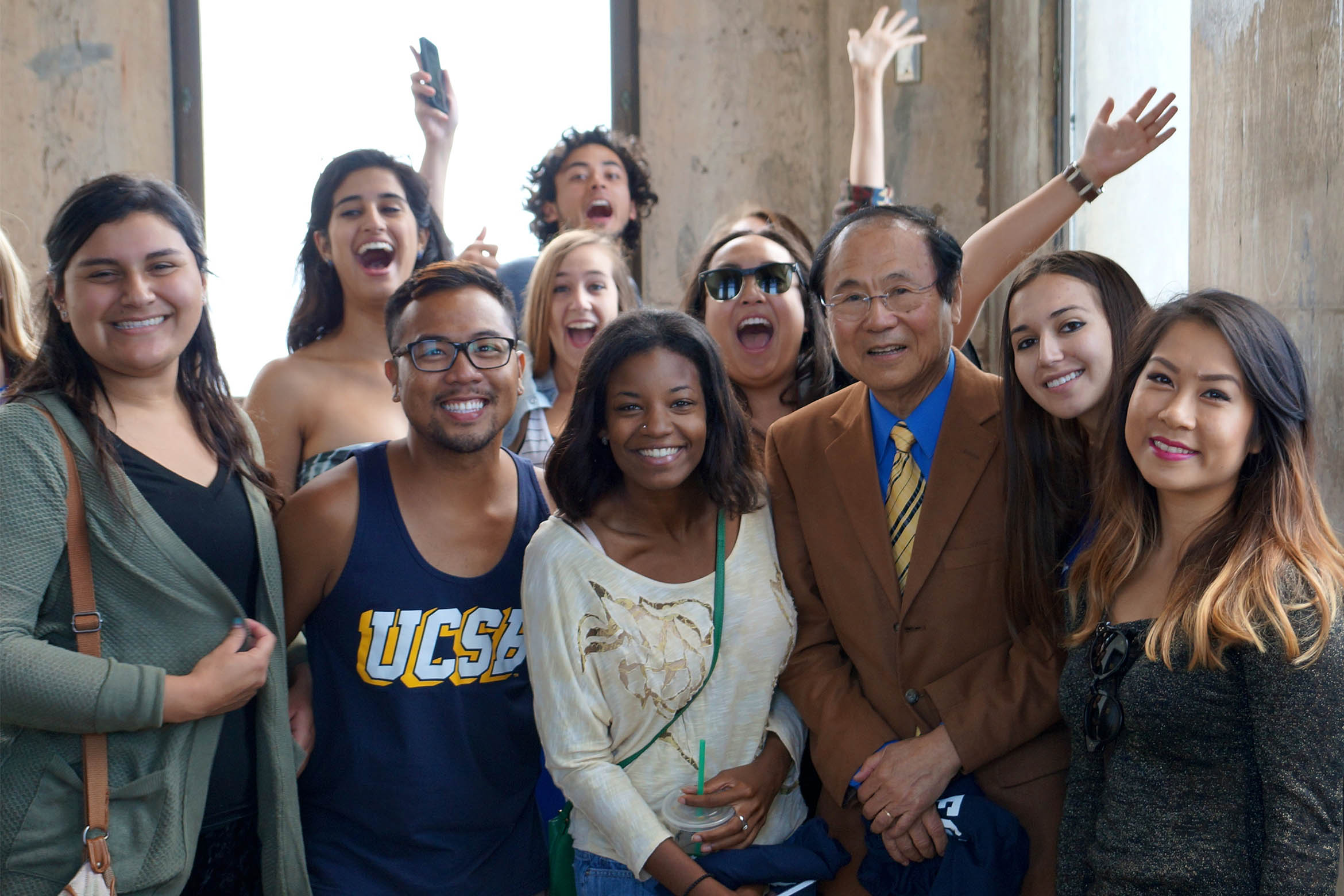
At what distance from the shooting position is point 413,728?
2193 millimetres

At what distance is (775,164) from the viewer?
19.3ft

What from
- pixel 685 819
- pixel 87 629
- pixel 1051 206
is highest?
pixel 1051 206

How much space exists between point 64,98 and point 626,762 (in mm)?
5382

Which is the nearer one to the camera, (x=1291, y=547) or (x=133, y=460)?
(x=1291, y=547)

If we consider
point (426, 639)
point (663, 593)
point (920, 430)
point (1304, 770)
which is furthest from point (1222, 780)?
point (426, 639)

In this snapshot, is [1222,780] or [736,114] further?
[736,114]

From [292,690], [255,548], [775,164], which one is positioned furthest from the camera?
[775,164]

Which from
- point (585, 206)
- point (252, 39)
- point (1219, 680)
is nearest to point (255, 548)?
point (1219, 680)

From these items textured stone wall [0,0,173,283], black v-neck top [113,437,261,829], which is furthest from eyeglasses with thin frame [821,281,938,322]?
textured stone wall [0,0,173,283]

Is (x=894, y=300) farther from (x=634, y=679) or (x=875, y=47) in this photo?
(x=875, y=47)

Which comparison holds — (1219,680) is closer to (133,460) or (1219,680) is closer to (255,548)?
(255,548)

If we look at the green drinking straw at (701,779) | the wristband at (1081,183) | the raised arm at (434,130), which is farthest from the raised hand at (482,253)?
the green drinking straw at (701,779)

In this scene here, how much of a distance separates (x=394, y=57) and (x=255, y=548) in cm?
450

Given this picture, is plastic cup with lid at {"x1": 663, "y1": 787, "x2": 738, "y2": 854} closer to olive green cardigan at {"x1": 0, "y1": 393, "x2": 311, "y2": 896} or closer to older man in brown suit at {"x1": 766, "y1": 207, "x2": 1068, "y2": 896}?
older man in brown suit at {"x1": 766, "y1": 207, "x2": 1068, "y2": 896}
